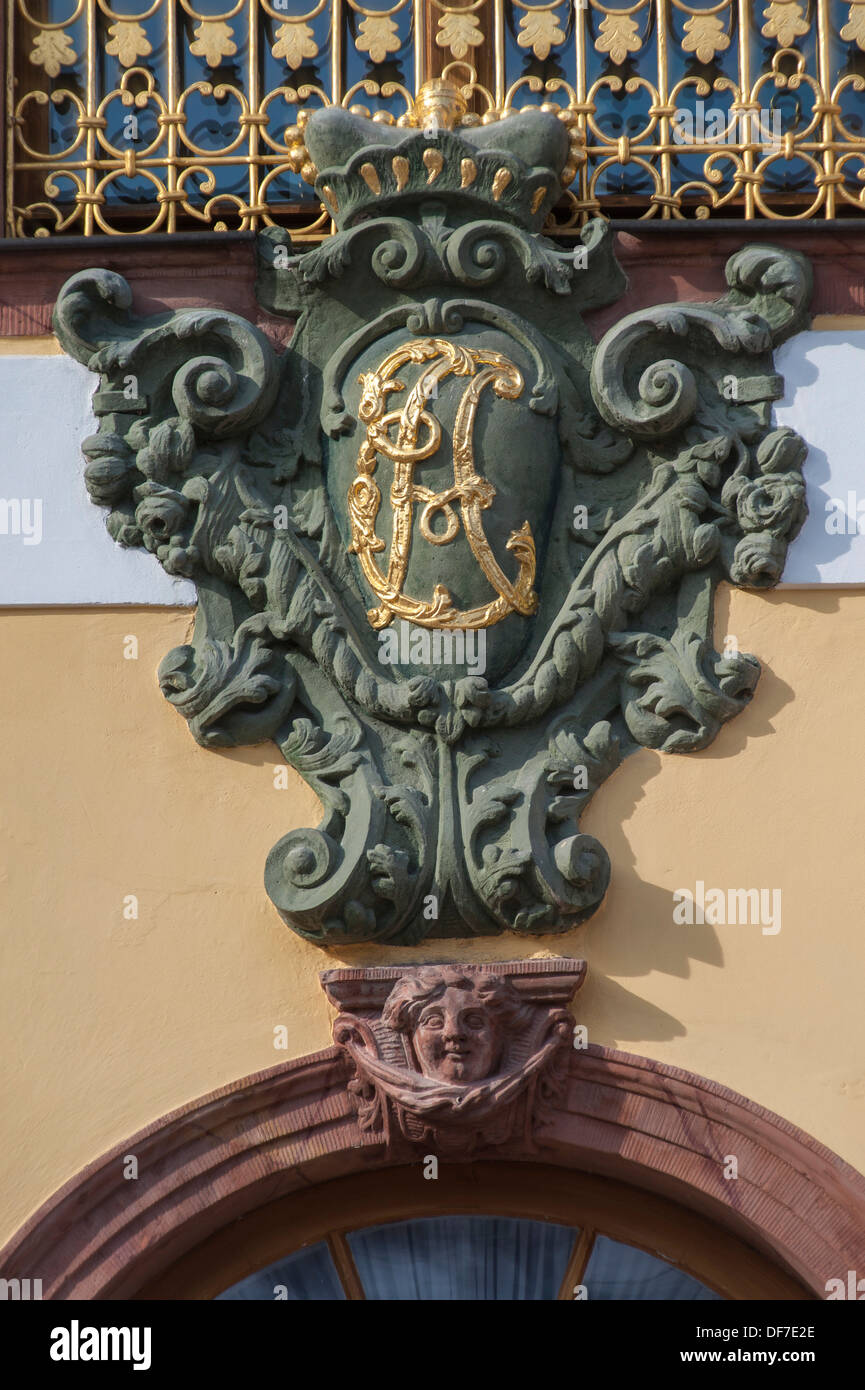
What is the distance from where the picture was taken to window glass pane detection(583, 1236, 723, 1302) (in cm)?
616

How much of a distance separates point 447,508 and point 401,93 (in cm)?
121

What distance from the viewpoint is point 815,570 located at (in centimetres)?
627

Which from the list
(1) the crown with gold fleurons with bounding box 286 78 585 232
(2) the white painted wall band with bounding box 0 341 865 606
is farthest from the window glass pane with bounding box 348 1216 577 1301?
(1) the crown with gold fleurons with bounding box 286 78 585 232

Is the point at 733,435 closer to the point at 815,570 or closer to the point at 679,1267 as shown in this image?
the point at 815,570

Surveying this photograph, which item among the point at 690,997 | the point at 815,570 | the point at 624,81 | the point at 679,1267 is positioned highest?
the point at 624,81

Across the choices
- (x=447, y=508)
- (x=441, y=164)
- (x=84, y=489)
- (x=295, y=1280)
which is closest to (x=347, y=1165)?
(x=295, y=1280)

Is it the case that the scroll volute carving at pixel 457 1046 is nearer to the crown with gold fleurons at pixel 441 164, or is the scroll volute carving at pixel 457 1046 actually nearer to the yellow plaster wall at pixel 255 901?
the yellow plaster wall at pixel 255 901

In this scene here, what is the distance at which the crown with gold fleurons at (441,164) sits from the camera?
6.35 metres

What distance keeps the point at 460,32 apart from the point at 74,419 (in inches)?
55.4

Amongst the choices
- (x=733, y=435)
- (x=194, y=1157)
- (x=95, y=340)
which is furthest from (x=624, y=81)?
(x=194, y=1157)

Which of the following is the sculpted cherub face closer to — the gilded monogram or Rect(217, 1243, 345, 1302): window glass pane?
Rect(217, 1243, 345, 1302): window glass pane

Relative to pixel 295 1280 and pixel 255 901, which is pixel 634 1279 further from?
pixel 255 901

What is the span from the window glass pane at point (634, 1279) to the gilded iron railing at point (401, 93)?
252 centimetres

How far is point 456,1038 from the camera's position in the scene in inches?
233
